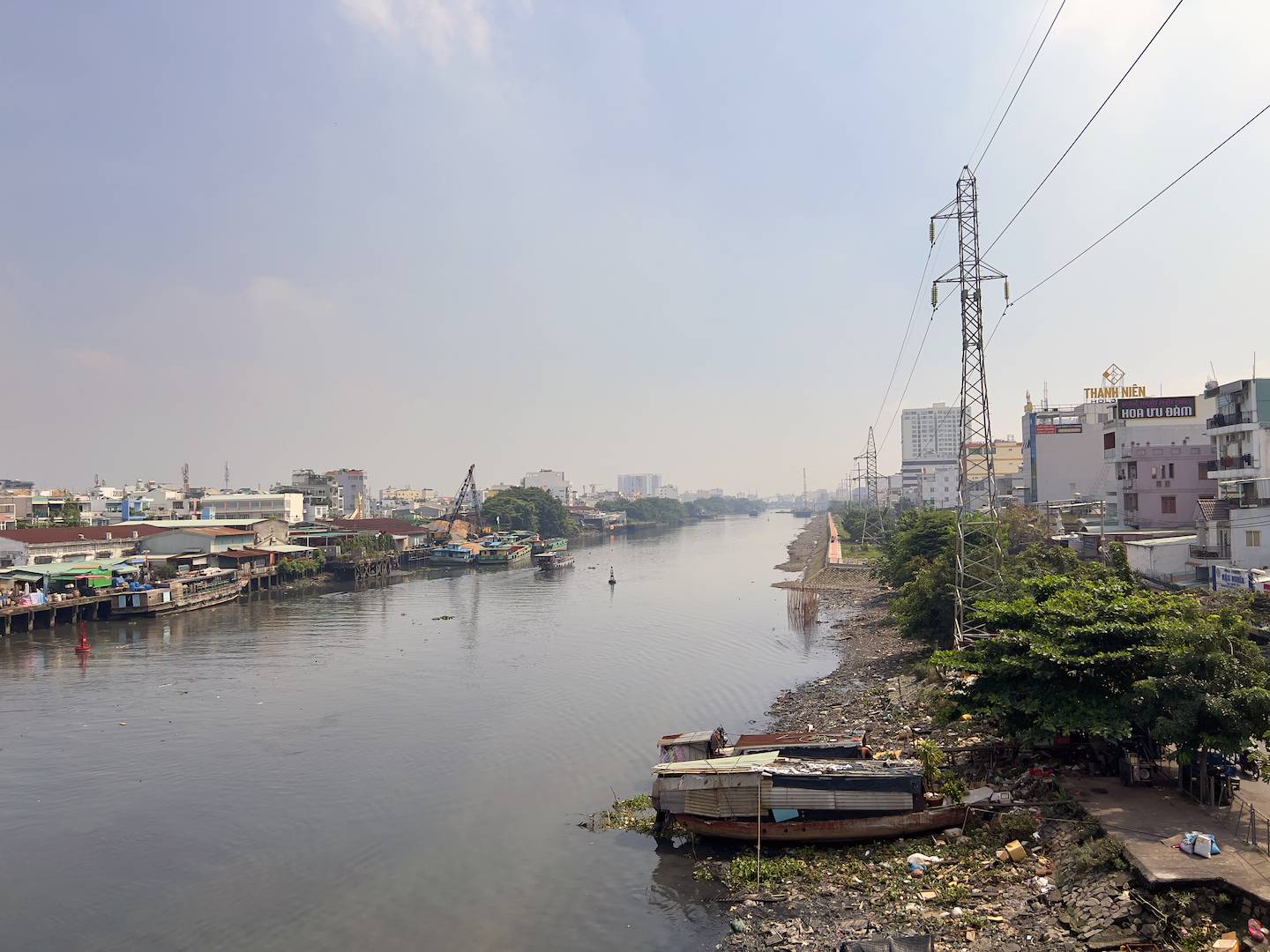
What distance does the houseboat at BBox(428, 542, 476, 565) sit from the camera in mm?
72062

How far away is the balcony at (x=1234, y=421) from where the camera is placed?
27406 mm

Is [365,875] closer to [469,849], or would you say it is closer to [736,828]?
[469,849]

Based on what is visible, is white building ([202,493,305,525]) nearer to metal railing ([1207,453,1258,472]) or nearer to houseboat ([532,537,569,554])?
houseboat ([532,537,569,554])

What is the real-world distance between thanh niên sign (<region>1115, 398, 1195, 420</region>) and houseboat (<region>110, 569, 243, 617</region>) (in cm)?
5170

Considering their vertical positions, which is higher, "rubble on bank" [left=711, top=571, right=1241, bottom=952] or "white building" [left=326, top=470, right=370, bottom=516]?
"white building" [left=326, top=470, right=370, bottom=516]

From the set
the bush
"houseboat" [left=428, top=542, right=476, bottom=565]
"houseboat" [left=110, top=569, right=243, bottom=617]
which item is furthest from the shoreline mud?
"houseboat" [left=428, top=542, right=476, bottom=565]

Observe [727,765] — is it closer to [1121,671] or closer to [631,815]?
[631,815]

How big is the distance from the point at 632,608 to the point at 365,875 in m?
30.9

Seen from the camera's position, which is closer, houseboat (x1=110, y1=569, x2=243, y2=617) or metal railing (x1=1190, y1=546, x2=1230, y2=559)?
metal railing (x1=1190, y1=546, x2=1230, y2=559)

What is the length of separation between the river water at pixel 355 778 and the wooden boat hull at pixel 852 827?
3.92 ft

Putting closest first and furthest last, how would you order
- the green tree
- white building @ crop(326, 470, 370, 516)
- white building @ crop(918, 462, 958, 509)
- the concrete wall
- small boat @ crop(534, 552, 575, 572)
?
the green tree → the concrete wall → small boat @ crop(534, 552, 575, 572) → white building @ crop(918, 462, 958, 509) → white building @ crop(326, 470, 370, 516)

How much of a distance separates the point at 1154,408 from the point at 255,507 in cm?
7950

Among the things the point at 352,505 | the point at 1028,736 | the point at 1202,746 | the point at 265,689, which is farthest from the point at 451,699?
the point at 352,505

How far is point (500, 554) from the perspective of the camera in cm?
→ 7462
